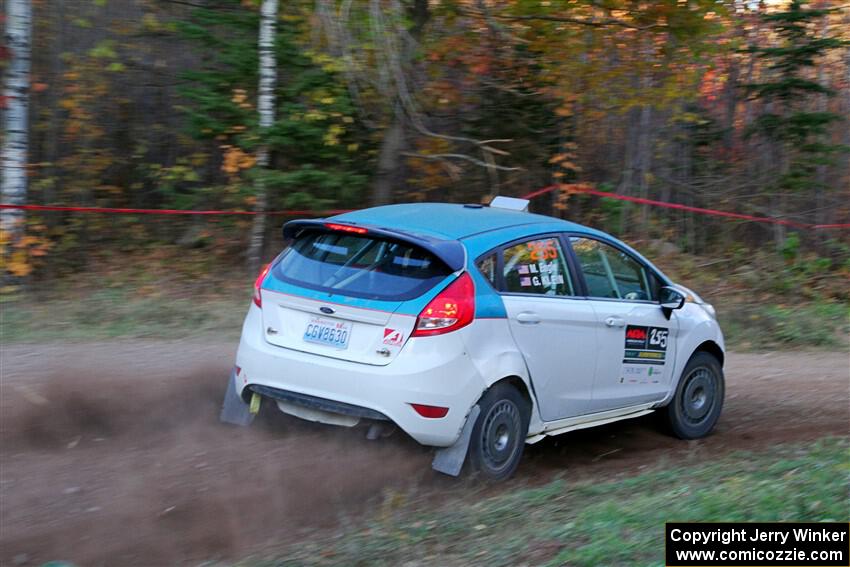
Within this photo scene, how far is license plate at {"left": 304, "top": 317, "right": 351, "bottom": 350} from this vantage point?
5.69m

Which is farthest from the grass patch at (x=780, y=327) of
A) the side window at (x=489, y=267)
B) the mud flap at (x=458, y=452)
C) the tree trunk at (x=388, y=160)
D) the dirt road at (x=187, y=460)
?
the mud flap at (x=458, y=452)

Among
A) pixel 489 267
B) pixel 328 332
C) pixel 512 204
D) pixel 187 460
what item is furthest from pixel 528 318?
pixel 187 460

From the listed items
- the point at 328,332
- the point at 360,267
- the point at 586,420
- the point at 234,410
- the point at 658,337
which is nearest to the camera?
the point at 328,332

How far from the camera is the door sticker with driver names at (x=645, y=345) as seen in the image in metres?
6.85

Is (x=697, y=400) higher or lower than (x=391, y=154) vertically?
lower

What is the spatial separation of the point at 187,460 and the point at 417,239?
205 cm

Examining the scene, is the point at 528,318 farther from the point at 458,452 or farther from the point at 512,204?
the point at 512,204

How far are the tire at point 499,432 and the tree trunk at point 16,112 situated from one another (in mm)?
7639

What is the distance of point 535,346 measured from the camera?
6043 mm

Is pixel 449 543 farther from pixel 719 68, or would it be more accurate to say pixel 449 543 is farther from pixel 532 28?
pixel 719 68

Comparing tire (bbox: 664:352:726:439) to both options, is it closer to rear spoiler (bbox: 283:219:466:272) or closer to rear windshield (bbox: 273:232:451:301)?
rear spoiler (bbox: 283:219:466:272)

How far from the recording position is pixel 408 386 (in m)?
5.48

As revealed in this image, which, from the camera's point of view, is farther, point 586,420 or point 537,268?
point 586,420

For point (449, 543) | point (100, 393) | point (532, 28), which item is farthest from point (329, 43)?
point (449, 543)
